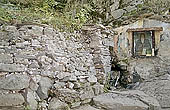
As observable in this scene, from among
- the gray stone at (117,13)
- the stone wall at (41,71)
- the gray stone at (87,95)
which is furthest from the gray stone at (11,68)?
the gray stone at (117,13)

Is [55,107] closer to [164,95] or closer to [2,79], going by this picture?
[2,79]

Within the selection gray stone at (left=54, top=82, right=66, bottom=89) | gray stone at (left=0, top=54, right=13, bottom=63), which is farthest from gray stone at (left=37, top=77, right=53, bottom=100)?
gray stone at (left=0, top=54, right=13, bottom=63)

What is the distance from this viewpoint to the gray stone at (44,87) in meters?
2.93

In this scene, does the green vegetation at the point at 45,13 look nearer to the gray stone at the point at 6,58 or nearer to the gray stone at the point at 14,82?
the gray stone at the point at 6,58

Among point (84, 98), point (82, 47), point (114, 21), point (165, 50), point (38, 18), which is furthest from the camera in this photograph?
point (114, 21)

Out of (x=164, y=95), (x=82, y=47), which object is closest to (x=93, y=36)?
(x=82, y=47)

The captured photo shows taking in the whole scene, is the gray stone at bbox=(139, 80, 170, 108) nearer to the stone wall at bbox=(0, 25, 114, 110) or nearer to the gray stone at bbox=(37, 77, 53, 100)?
the stone wall at bbox=(0, 25, 114, 110)

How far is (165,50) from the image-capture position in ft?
19.6

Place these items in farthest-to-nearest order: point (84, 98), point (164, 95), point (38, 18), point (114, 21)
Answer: point (114, 21)
point (164, 95)
point (38, 18)
point (84, 98)

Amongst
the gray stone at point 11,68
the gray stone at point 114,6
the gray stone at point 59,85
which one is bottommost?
Answer: the gray stone at point 59,85

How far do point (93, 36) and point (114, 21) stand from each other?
8.46 ft

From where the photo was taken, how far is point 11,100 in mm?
2609

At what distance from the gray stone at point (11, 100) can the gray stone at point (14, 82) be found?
0.42ft

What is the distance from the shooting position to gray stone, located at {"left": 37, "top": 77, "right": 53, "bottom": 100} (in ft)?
9.61
